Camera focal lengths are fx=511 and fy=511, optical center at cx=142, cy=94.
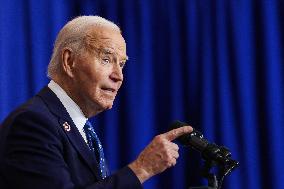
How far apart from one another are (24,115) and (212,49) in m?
1.56

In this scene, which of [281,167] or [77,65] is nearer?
[77,65]

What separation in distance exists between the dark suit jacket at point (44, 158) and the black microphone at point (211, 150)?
0.19 meters

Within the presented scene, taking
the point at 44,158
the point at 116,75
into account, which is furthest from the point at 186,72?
the point at 44,158

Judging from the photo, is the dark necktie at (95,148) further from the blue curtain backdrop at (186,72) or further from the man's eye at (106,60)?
the blue curtain backdrop at (186,72)

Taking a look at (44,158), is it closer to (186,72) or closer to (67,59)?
(67,59)

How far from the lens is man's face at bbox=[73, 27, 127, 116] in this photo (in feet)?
5.03

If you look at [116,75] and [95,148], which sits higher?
[116,75]

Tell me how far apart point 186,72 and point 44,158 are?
1.52 meters

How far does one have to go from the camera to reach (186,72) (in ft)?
8.80

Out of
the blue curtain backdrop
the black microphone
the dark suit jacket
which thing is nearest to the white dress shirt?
the dark suit jacket

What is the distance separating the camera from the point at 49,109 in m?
1.41

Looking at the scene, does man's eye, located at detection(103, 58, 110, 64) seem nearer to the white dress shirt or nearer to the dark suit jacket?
the white dress shirt

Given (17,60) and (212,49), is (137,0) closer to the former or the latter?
(212,49)

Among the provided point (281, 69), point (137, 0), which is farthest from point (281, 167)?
point (137, 0)
